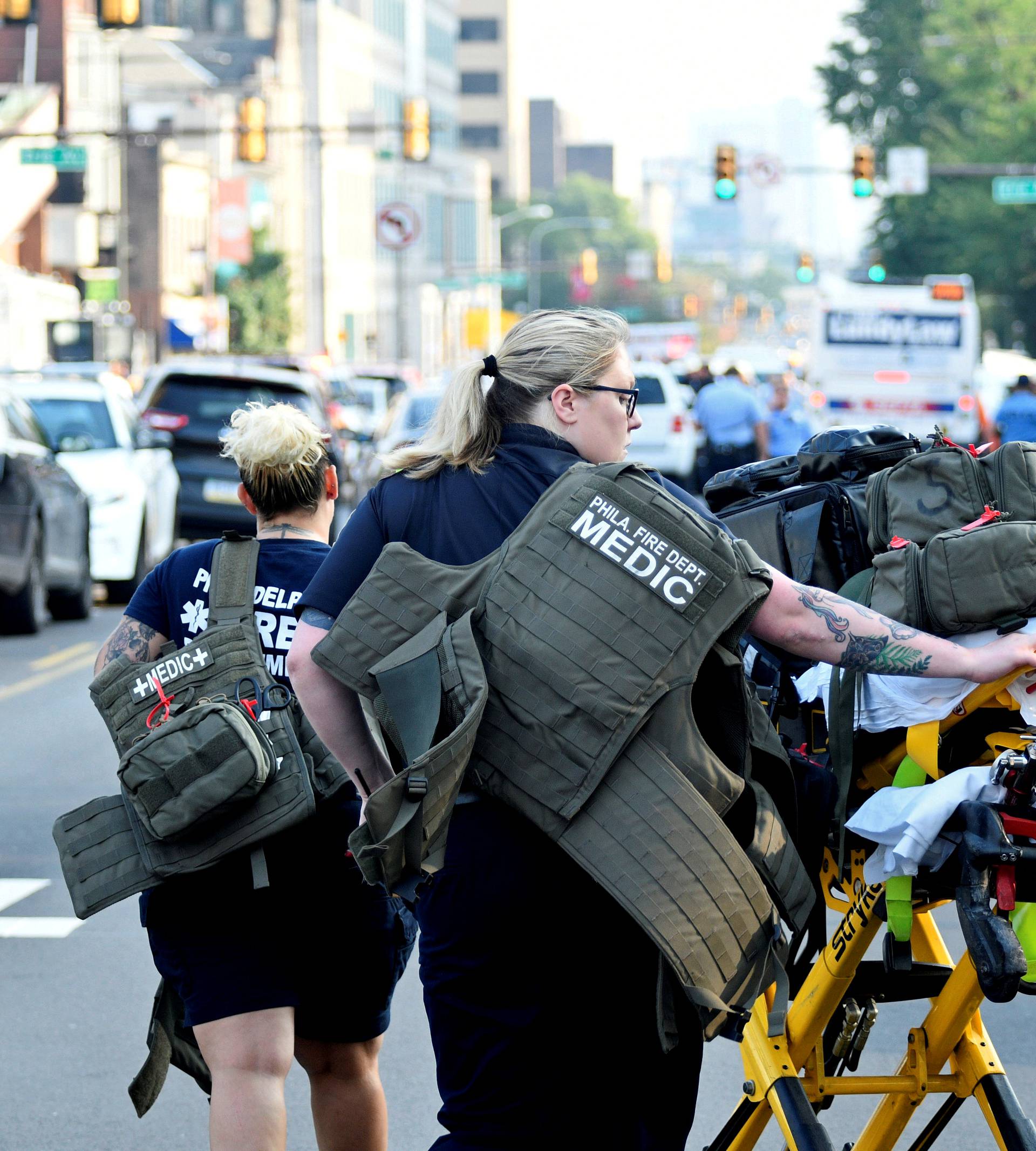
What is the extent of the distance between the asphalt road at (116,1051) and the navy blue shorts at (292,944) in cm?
8

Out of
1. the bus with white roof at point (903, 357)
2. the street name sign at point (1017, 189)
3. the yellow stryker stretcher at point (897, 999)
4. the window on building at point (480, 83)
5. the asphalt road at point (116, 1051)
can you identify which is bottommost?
the asphalt road at point (116, 1051)

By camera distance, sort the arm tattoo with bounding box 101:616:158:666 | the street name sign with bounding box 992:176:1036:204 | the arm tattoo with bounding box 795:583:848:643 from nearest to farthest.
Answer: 1. the arm tattoo with bounding box 795:583:848:643
2. the arm tattoo with bounding box 101:616:158:666
3. the street name sign with bounding box 992:176:1036:204

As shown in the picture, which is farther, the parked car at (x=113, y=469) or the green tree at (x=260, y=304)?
the green tree at (x=260, y=304)

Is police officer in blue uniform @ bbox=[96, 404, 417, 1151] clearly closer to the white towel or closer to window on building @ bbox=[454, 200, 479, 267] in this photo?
the white towel

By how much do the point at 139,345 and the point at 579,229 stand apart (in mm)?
96711

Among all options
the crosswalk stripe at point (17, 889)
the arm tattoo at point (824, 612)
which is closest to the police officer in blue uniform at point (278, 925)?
the arm tattoo at point (824, 612)

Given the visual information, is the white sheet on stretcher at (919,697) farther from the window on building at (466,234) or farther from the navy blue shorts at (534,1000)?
the window on building at (466,234)

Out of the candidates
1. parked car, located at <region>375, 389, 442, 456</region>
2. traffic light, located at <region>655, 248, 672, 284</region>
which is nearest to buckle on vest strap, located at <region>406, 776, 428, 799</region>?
parked car, located at <region>375, 389, 442, 456</region>

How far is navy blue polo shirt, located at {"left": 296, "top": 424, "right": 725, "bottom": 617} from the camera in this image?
332 centimetres

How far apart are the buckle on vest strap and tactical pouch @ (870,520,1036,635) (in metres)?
0.97

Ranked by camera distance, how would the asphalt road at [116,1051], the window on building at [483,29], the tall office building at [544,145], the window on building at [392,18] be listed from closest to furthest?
the asphalt road at [116,1051] < the window on building at [392,18] < the window on building at [483,29] < the tall office building at [544,145]

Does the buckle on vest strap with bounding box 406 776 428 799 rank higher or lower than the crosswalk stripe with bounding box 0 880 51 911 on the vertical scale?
higher

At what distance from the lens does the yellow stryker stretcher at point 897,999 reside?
3.40 m

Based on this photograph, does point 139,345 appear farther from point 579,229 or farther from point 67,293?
point 579,229
